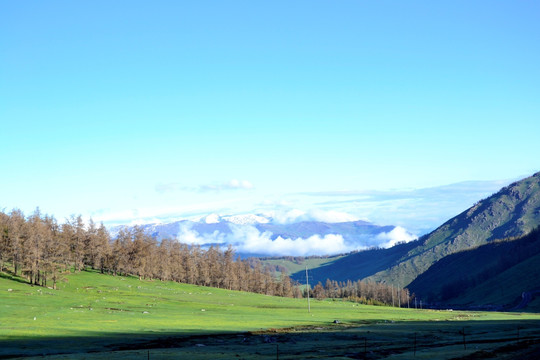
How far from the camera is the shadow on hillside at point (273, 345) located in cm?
6391

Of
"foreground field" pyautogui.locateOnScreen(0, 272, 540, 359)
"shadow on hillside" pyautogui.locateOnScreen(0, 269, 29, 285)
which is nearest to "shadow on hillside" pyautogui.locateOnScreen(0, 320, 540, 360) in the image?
"foreground field" pyautogui.locateOnScreen(0, 272, 540, 359)

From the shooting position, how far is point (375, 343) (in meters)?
81.6

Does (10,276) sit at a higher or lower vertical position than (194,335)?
higher

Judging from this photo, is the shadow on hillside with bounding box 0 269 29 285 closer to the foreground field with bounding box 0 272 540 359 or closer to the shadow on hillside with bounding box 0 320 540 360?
the foreground field with bounding box 0 272 540 359

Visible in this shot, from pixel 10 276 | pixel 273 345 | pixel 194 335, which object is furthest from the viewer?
pixel 10 276

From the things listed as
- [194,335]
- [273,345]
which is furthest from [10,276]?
Result: [273,345]

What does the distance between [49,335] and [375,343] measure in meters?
49.8

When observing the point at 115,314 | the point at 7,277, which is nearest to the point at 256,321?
the point at 115,314

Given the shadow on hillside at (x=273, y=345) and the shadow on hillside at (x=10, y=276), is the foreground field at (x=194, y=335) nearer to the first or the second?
the shadow on hillside at (x=273, y=345)

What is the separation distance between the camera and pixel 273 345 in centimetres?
7675

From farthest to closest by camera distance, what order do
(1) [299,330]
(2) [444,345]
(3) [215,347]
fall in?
(1) [299,330], (2) [444,345], (3) [215,347]

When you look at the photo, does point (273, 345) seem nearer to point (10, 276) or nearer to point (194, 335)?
point (194, 335)

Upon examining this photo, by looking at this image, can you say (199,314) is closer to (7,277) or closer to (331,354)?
(331,354)

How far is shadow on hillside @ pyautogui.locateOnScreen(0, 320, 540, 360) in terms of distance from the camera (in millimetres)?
63906
